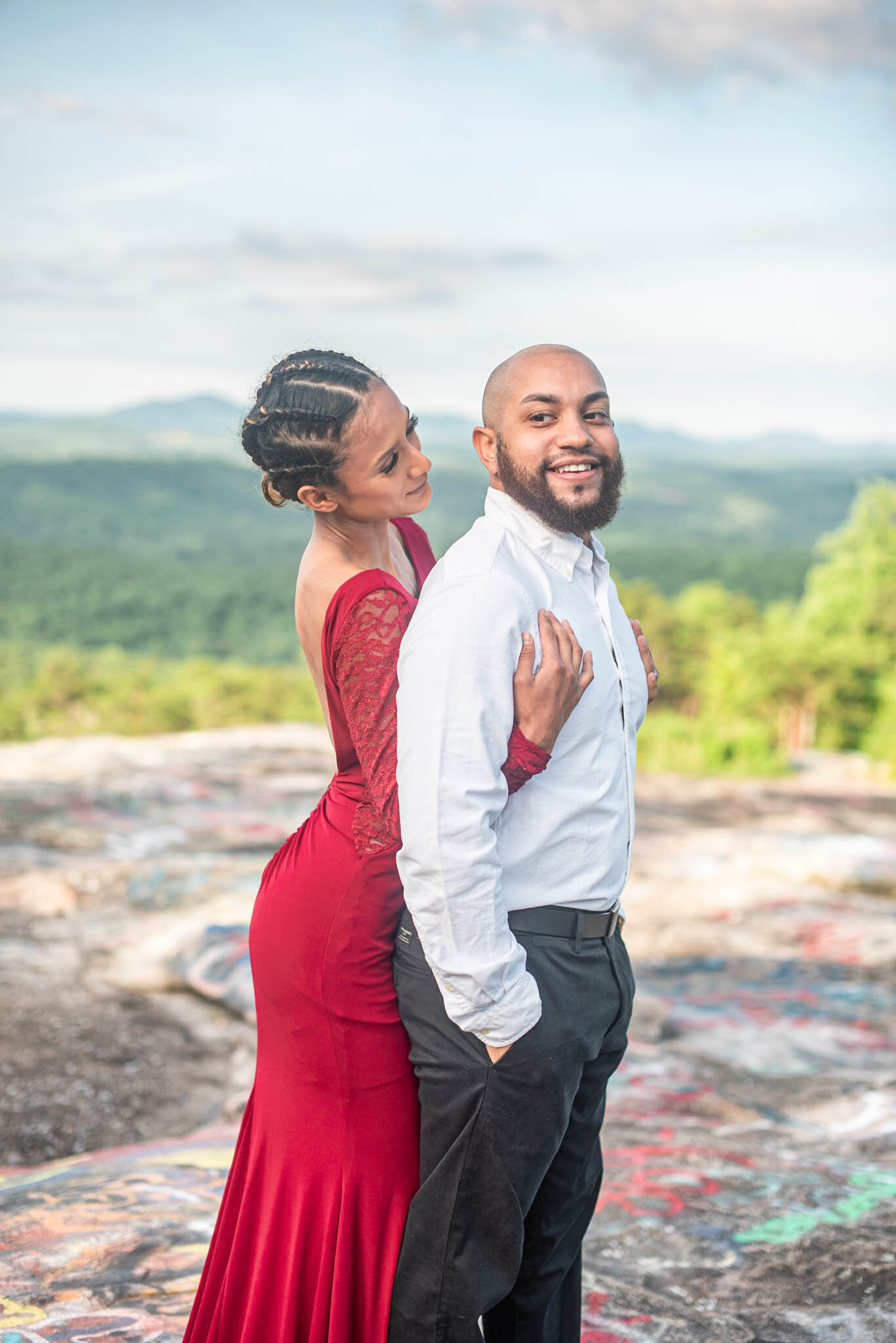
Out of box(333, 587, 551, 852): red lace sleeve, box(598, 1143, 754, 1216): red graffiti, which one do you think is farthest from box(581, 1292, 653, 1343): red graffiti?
box(333, 587, 551, 852): red lace sleeve

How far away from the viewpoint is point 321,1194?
1896 millimetres

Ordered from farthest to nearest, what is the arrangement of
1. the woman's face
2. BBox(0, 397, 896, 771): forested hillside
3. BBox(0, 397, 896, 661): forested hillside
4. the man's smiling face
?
BBox(0, 397, 896, 661): forested hillside, BBox(0, 397, 896, 771): forested hillside, the woman's face, the man's smiling face

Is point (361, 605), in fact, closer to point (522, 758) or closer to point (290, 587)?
point (522, 758)

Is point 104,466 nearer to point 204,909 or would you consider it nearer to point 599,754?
point 204,909

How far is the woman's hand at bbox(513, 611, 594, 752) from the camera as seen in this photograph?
166cm

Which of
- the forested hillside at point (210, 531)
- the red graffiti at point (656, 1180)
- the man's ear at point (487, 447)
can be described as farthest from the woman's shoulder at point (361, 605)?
the forested hillside at point (210, 531)

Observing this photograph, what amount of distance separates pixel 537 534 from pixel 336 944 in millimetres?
A: 737

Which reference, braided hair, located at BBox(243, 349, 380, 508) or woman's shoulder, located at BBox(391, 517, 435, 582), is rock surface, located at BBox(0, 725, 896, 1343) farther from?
braided hair, located at BBox(243, 349, 380, 508)

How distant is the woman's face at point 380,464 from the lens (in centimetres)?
189

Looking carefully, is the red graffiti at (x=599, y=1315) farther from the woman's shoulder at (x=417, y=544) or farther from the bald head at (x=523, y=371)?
the bald head at (x=523, y=371)

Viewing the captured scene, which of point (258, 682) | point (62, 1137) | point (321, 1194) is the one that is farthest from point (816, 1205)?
point (258, 682)

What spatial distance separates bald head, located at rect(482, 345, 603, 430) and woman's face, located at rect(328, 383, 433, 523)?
0.16m

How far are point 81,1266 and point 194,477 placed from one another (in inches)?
2230

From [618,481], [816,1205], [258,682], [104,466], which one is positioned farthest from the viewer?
[104,466]
